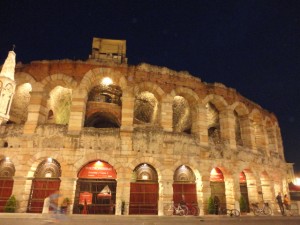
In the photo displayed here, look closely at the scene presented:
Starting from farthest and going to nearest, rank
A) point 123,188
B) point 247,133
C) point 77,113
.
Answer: point 247,133, point 77,113, point 123,188

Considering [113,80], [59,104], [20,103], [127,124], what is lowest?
[127,124]

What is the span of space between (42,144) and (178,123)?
10851 mm

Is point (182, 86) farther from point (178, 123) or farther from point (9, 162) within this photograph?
point (9, 162)

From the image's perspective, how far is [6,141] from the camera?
508 inches

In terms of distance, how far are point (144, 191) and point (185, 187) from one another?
8.49 feet

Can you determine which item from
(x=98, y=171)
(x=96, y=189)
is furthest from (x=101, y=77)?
(x=96, y=189)

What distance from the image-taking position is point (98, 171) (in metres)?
12.6

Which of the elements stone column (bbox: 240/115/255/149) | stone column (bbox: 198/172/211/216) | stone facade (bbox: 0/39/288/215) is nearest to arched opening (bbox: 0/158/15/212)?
stone facade (bbox: 0/39/288/215)

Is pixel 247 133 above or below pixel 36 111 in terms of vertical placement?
above

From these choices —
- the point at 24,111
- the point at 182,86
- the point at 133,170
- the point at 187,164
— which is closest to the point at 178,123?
the point at 182,86

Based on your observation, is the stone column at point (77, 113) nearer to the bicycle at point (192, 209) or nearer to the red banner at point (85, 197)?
the red banner at point (85, 197)

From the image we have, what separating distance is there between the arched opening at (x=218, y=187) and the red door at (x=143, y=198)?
4143 mm

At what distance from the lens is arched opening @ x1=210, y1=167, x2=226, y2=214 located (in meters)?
14.8

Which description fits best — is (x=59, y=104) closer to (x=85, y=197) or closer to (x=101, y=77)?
(x=101, y=77)
